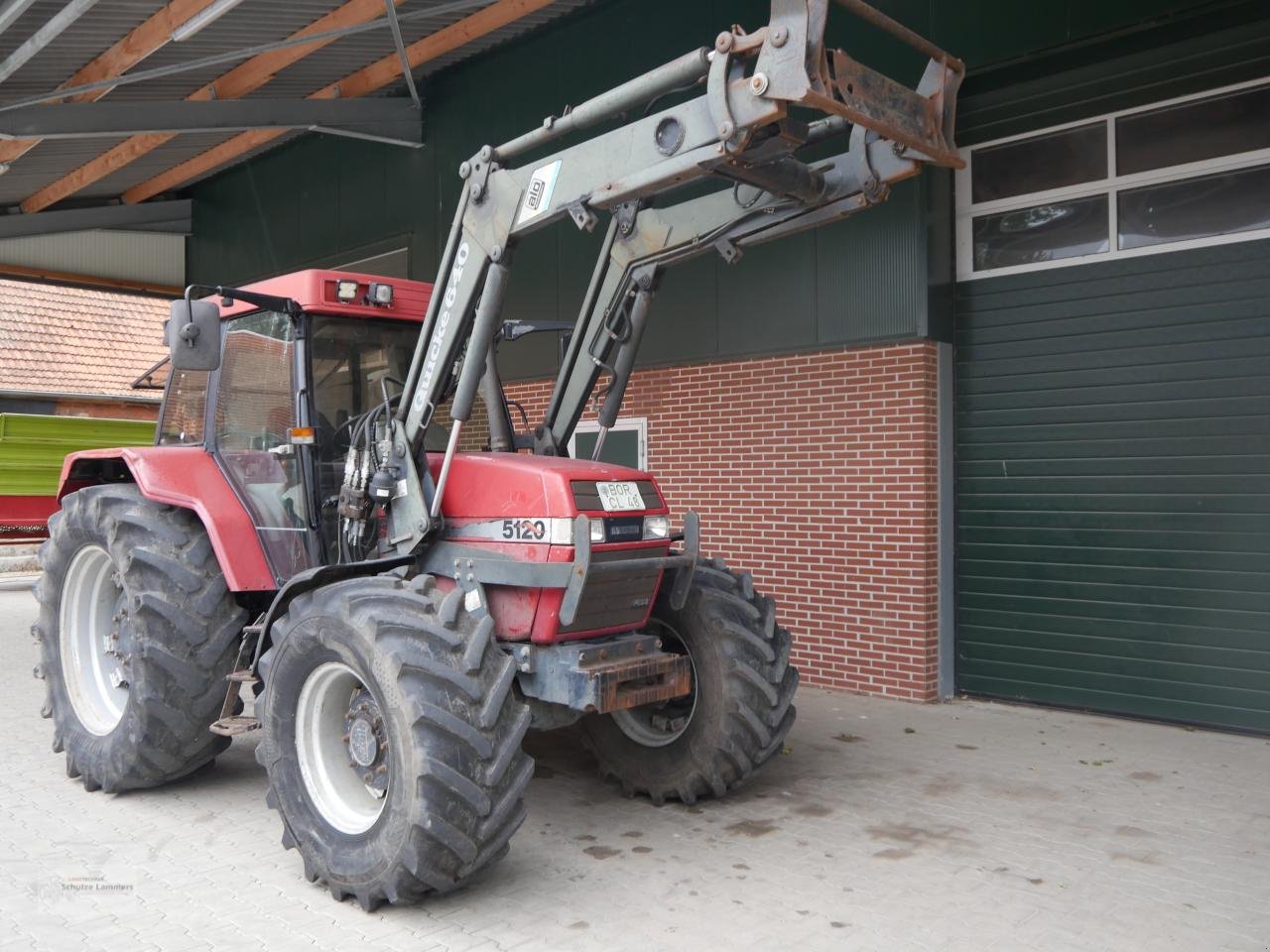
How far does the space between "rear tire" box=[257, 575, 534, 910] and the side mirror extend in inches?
47.4

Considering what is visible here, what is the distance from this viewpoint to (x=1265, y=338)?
6.80m

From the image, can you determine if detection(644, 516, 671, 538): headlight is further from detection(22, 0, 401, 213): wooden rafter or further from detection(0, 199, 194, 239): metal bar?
detection(0, 199, 194, 239): metal bar

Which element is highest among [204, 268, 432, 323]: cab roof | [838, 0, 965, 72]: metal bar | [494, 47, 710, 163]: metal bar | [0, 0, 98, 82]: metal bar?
[0, 0, 98, 82]: metal bar

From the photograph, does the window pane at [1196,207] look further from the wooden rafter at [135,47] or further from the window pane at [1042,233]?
the wooden rafter at [135,47]

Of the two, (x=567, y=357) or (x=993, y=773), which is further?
(x=993, y=773)

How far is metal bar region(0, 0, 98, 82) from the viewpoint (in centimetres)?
771

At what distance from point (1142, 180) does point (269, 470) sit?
5.94 m

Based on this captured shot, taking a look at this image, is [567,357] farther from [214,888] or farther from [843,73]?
[214,888]

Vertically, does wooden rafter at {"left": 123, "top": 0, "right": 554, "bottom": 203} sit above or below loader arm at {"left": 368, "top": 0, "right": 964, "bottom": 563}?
above

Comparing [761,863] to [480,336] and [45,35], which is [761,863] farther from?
[45,35]

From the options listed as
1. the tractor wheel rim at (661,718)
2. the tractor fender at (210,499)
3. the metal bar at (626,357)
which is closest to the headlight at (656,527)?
the tractor wheel rim at (661,718)

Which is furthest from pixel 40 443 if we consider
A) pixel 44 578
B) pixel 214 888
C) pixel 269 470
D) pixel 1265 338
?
→ pixel 1265 338

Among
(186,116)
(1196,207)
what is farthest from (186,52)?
(1196,207)

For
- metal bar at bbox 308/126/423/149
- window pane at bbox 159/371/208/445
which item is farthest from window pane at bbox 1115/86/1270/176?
metal bar at bbox 308/126/423/149
